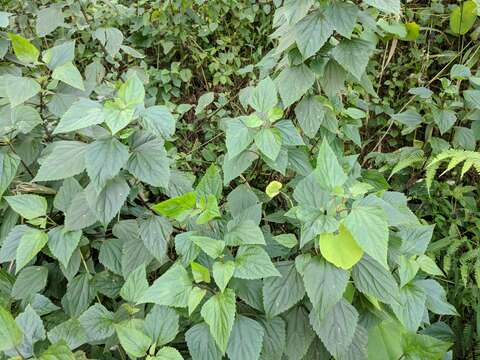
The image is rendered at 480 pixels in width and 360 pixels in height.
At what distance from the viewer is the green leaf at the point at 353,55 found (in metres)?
1.47

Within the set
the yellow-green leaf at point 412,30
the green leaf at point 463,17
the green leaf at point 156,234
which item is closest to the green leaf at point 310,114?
the green leaf at point 156,234

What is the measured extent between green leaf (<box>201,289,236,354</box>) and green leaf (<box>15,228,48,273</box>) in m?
0.57

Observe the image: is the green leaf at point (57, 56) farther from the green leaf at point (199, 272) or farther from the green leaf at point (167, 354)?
the green leaf at point (167, 354)

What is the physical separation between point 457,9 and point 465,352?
7.33 ft

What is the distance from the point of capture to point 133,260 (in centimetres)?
136

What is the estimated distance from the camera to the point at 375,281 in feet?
3.69

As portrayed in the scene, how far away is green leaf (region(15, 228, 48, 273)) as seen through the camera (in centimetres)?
124

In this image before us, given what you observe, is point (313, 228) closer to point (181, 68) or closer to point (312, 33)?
point (312, 33)

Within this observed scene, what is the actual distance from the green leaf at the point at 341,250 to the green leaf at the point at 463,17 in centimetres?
251

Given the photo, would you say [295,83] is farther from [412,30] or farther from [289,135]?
[412,30]

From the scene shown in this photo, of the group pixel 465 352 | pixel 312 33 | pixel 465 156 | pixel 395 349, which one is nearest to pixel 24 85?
pixel 312 33

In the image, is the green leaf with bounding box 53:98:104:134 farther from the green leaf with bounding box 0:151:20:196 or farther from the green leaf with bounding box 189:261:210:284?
the green leaf with bounding box 189:261:210:284

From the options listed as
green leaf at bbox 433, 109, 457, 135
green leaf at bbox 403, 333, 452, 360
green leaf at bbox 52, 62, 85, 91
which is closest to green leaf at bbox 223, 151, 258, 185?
green leaf at bbox 52, 62, 85, 91

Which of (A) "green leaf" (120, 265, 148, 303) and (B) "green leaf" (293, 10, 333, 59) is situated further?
(B) "green leaf" (293, 10, 333, 59)
